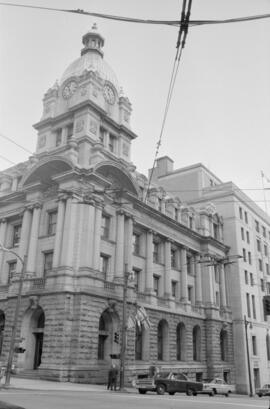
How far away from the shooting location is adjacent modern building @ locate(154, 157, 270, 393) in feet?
176

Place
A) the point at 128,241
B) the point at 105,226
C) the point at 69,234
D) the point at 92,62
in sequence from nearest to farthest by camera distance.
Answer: the point at 69,234 < the point at 105,226 < the point at 128,241 < the point at 92,62

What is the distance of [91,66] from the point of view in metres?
45.1

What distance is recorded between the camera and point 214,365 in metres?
47.1

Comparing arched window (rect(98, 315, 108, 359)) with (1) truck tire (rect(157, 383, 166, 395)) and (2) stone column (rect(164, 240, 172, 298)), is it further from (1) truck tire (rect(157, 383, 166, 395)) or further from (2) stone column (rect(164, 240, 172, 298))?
(2) stone column (rect(164, 240, 172, 298))

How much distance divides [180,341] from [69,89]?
30.8m

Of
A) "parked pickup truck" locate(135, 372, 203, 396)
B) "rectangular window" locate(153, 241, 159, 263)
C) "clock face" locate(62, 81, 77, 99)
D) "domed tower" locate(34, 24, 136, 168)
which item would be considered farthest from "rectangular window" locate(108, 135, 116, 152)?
"parked pickup truck" locate(135, 372, 203, 396)

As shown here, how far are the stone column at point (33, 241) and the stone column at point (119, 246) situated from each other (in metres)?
7.45

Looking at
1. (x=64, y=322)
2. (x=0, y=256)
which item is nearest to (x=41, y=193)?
(x=0, y=256)

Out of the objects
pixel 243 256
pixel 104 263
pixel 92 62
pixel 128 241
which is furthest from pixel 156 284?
pixel 92 62

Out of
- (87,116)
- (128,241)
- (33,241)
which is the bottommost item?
(33,241)

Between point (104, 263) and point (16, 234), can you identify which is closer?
point (104, 263)

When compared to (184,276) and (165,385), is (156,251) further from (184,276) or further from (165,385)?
(165,385)

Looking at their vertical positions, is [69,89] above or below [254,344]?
above

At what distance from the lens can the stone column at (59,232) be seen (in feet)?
111
